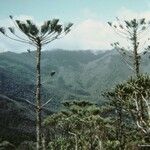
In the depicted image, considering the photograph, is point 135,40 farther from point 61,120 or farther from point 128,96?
point 61,120

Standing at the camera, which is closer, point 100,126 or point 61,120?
point 100,126

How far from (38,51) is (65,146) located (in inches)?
1541

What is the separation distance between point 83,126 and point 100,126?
4.68 meters

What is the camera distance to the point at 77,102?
4922 cm

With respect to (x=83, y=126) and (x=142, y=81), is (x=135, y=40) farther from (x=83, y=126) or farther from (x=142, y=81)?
(x=83, y=126)

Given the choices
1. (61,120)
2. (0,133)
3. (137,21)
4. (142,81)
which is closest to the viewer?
(142,81)

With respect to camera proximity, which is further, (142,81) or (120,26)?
(120,26)

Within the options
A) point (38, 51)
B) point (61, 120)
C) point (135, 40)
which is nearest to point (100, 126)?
point (61, 120)

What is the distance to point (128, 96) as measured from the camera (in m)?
25.5

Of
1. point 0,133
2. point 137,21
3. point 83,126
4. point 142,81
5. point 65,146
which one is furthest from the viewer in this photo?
point 0,133

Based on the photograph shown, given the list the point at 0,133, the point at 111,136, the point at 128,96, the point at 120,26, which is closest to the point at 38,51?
the point at 128,96

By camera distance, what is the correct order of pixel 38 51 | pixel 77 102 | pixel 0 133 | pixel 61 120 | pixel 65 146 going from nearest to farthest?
pixel 38 51, pixel 77 102, pixel 61 120, pixel 65 146, pixel 0 133

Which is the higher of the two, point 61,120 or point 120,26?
point 120,26

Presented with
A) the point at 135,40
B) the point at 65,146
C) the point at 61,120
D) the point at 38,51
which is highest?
the point at 135,40
